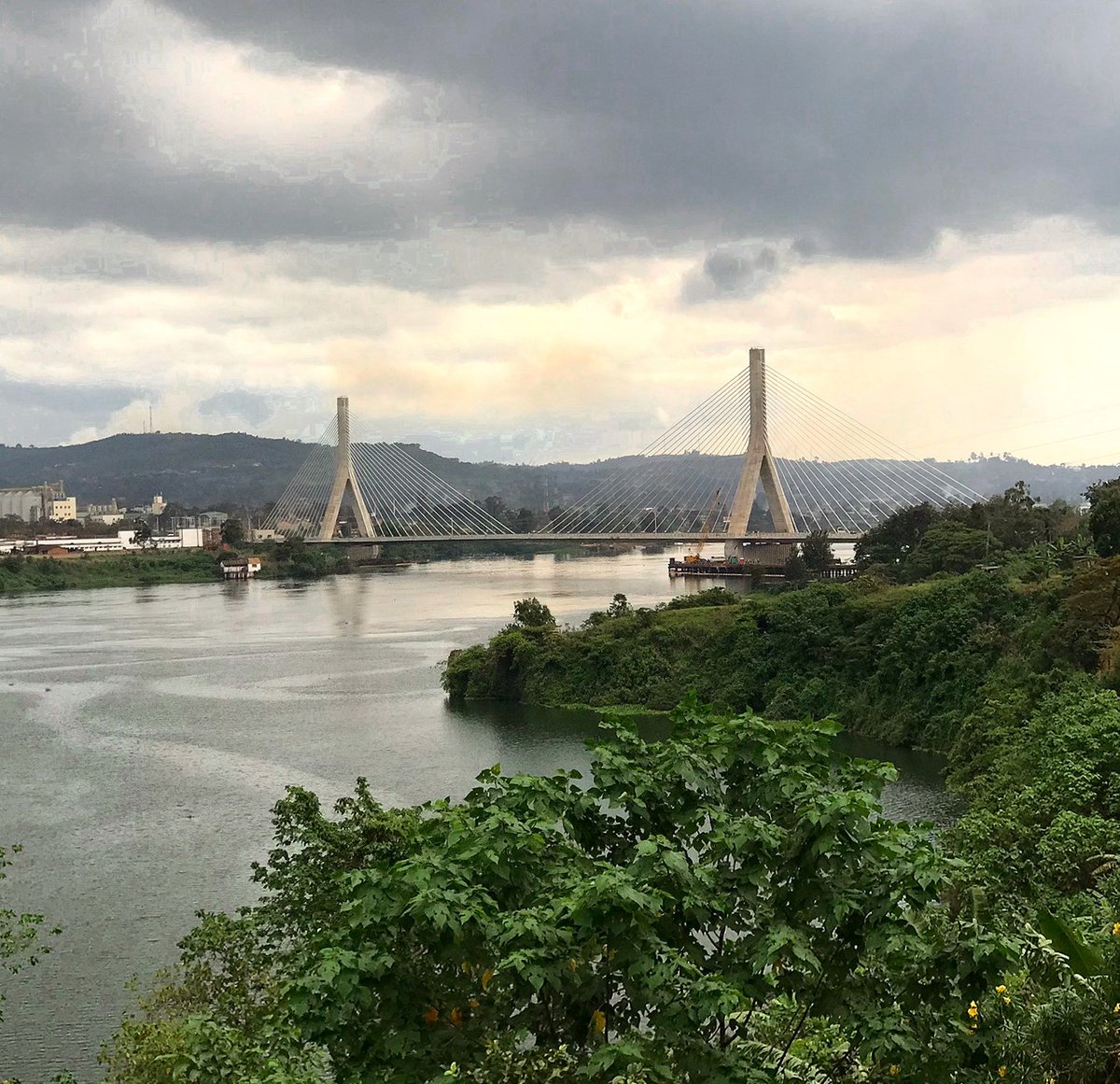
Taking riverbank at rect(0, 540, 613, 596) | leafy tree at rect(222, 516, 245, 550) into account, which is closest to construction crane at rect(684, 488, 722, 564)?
riverbank at rect(0, 540, 613, 596)

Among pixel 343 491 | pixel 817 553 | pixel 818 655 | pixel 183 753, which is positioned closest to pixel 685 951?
pixel 183 753

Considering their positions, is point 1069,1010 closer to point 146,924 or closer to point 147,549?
point 146,924

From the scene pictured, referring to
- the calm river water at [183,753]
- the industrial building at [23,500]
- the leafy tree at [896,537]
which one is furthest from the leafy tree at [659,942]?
the industrial building at [23,500]

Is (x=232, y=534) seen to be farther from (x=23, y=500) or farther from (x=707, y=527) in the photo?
(x=23, y=500)

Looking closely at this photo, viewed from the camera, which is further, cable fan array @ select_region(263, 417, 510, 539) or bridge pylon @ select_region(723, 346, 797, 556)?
cable fan array @ select_region(263, 417, 510, 539)

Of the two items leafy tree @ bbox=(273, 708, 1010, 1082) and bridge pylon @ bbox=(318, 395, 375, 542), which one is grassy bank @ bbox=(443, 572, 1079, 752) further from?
bridge pylon @ bbox=(318, 395, 375, 542)

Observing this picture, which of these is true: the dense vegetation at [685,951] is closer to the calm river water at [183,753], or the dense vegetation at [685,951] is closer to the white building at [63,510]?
the calm river water at [183,753]
